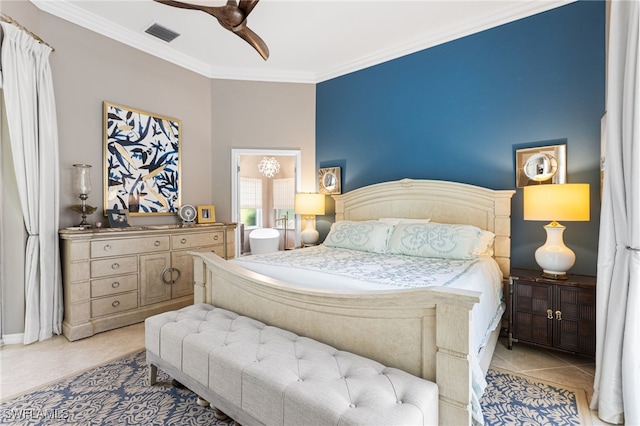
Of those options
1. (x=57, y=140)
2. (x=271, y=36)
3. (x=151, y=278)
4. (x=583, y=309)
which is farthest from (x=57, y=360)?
(x=583, y=309)

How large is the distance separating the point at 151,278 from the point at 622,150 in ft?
13.1

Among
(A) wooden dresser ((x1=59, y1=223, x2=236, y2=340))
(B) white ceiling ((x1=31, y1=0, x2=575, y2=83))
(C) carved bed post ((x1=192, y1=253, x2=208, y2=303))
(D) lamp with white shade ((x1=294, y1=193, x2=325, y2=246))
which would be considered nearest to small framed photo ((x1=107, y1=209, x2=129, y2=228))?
(A) wooden dresser ((x1=59, y1=223, x2=236, y2=340))

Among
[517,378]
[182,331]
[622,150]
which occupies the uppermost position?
[622,150]

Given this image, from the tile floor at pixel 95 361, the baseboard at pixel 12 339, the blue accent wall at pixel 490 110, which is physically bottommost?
the tile floor at pixel 95 361

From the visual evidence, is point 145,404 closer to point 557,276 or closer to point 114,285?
point 114,285

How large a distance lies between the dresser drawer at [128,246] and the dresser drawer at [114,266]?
0.20 ft

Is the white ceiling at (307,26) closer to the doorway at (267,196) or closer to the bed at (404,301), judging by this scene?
the bed at (404,301)

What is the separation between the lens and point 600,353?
184 cm

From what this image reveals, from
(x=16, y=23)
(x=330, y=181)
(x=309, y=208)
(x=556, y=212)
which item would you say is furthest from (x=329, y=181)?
(x=16, y=23)

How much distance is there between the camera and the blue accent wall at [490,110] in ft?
8.80

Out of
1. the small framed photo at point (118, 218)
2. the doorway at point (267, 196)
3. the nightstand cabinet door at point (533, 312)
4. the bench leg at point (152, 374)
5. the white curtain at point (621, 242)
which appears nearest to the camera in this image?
the white curtain at point (621, 242)

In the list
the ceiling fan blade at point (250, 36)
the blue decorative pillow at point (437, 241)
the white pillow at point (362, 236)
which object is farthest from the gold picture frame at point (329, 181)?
the ceiling fan blade at point (250, 36)

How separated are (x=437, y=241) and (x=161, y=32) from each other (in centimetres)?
369

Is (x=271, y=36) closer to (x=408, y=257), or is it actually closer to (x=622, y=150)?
(x=408, y=257)
